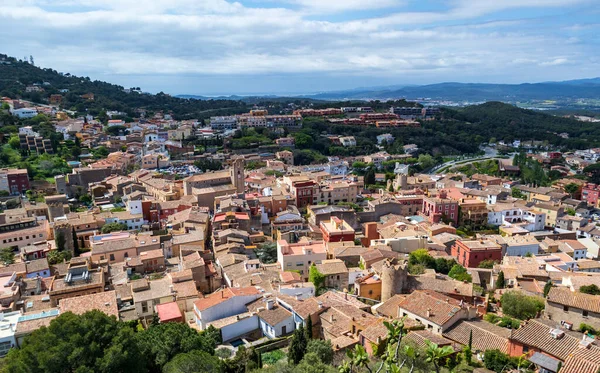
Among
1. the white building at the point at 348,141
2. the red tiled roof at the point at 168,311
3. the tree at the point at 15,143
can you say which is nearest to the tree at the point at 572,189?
the white building at the point at 348,141

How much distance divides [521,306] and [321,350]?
10.5 m

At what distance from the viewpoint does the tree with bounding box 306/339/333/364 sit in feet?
47.9

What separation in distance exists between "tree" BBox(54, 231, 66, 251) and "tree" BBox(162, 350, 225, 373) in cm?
1834

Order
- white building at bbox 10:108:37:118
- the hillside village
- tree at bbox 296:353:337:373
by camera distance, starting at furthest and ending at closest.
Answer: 1. white building at bbox 10:108:37:118
2. the hillside village
3. tree at bbox 296:353:337:373

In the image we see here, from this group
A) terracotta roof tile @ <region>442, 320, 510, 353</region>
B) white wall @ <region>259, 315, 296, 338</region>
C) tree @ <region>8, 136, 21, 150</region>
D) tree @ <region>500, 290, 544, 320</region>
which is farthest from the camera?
tree @ <region>8, 136, 21, 150</region>

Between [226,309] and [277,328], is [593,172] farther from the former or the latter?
[226,309]

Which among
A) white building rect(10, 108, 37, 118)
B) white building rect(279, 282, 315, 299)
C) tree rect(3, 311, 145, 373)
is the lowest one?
white building rect(279, 282, 315, 299)

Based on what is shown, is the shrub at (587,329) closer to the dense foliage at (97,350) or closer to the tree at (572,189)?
the dense foliage at (97,350)

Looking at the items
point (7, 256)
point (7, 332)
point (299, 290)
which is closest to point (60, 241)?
point (7, 256)

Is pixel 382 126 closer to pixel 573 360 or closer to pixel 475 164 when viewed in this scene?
pixel 475 164

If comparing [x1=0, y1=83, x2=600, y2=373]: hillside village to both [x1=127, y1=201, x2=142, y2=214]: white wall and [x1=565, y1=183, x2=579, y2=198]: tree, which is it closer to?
[x1=127, y1=201, x2=142, y2=214]: white wall

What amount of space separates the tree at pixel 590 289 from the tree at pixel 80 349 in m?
20.6

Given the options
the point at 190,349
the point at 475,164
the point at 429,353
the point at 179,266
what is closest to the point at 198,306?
the point at 190,349

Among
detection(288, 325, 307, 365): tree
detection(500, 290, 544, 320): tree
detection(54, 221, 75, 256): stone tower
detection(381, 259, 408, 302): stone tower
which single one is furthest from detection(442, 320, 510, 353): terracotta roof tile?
detection(54, 221, 75, 256): stone tower
